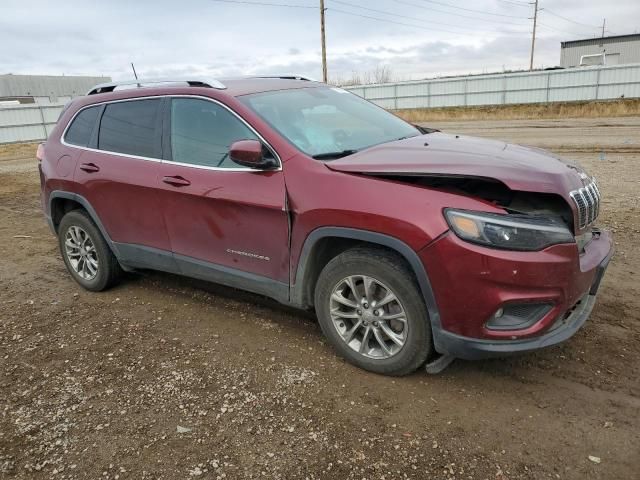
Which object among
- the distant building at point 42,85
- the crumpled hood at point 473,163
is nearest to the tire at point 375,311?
the crumpled hood at point 473,163

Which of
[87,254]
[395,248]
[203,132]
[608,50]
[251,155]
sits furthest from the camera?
[608,50]

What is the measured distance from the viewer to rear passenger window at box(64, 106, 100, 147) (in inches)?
183

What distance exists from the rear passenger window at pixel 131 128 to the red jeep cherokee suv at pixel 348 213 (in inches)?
0.6

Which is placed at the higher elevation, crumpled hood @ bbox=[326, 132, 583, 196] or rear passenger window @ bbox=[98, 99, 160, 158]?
rear passenger window @ bbox=[98, 99, 160, 158]

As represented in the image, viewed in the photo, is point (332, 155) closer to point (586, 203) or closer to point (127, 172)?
point (586, 203)

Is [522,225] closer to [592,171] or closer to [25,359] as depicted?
[25,359]

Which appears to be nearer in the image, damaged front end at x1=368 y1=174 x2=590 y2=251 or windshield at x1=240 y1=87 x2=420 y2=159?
damaged front end at x1=368 y1=174 x2=590 y2=251

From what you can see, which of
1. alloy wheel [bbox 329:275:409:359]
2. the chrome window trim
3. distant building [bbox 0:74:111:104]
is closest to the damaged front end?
alloy wheel [bbox 329:275:409:359]

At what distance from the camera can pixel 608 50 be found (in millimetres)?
48906

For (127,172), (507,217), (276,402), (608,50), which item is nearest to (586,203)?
(507,217)

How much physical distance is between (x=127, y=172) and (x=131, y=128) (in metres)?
0.38

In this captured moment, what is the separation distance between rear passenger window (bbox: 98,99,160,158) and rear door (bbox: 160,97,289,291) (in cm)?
16

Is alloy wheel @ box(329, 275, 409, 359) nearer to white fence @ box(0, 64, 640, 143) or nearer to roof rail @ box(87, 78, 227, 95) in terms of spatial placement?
roof rail @ box(87, 78, 227, 95)

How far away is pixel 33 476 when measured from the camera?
2574 mm
